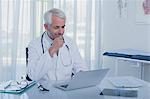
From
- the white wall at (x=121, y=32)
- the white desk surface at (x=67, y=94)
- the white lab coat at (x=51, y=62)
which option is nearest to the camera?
the white desk surface at (x=67, y=94)

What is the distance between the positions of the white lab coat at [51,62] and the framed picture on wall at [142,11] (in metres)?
1.53

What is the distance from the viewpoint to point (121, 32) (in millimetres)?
4016

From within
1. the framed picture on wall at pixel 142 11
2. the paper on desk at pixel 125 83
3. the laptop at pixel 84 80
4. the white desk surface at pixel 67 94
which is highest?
the framed picture on wall at pixel 142 11

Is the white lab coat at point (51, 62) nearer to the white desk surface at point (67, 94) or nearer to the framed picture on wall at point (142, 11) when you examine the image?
→ the white desk surface at point (67, 94)

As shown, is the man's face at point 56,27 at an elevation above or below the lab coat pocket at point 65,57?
above

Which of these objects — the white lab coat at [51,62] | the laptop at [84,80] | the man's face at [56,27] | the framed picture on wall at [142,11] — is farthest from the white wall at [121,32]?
the laptop at [84,80]

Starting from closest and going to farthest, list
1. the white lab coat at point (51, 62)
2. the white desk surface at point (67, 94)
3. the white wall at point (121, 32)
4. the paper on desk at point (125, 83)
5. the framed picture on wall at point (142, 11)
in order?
the white desk surface at point (67, 94) → the paper on desk at point (125, 83) → the white lab coat at point (51, 62) → the framed picture on wall at point (142, 11) → the white wall at point (121, 32)

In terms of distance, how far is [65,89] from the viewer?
180cm

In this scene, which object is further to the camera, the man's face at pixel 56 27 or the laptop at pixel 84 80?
the man's face at pixel 56 27

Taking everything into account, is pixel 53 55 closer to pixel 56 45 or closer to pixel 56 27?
pixel 56 45

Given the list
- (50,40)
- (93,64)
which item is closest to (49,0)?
(93,64)

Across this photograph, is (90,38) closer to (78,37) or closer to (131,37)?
(78,37)

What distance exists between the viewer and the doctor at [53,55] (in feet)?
7.22

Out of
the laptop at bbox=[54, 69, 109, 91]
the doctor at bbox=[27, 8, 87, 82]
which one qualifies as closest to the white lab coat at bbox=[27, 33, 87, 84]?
the doctor at bbox=[27, 8, 87, 82]
